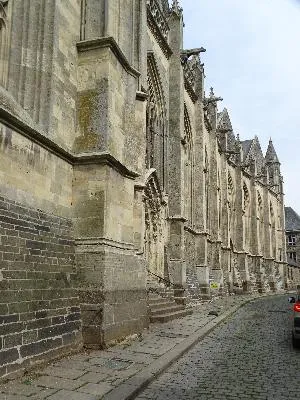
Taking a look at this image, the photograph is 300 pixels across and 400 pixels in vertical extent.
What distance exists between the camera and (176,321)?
40.4 ft

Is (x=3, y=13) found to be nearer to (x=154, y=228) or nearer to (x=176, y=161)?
(x=154, y=228)

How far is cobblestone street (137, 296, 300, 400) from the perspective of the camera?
204 inches

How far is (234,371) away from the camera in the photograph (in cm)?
635

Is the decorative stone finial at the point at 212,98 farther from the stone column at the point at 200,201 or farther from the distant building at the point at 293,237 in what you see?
the distant building at the point at 293,237

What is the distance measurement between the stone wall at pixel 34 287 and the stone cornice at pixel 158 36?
439 inches

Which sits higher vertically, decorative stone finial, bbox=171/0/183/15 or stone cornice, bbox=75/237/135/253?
decorative stone finial, bbox=171/0/183/15

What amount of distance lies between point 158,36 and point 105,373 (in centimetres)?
1470

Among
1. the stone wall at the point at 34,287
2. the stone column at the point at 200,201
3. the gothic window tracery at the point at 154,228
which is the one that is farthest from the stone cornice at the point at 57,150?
the stone column at the point at 200,201

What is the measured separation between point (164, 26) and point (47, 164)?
13292mm

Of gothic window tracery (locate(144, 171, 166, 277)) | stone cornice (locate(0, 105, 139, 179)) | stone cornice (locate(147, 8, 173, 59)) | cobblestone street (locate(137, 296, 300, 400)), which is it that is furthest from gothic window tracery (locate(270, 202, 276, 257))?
stone cornice (locate(0, 105, 139, 179))

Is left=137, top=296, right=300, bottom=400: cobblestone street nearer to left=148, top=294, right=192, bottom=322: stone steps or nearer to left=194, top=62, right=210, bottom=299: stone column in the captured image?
left=148, top=294, right=192, bottom=322: stone steps

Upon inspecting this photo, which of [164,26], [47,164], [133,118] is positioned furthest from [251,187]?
[47,164]

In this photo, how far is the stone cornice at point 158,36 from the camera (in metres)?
16.1

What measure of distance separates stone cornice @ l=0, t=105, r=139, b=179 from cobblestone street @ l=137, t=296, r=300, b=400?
154 inches
